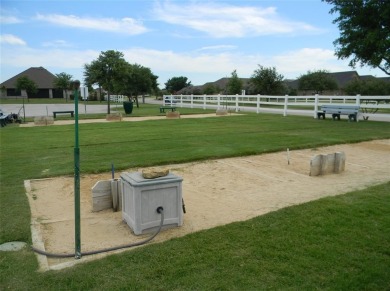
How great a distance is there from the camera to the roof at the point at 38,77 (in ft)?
216

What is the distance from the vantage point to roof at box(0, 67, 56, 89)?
2594 inches

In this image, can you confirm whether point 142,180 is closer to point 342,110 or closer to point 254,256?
point 254,256

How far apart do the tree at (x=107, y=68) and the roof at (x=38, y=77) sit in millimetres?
48354

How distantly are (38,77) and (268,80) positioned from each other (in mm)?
49116

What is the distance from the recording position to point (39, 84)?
67250 mm

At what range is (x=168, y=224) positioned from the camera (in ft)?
14.4

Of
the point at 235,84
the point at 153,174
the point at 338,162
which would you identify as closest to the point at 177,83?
the point at 235,84

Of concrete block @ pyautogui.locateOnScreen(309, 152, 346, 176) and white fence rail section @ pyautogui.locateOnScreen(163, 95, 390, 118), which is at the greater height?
white fence rail section @ pyautogui.locateOnScreen(163, 95, 390, 118)

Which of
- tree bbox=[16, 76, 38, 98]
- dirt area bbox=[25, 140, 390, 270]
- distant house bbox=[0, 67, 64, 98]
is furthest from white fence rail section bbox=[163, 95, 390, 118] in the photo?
distant house bbox=[0, 67, 64, 98]

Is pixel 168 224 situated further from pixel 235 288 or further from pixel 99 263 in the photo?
pixel 235 288

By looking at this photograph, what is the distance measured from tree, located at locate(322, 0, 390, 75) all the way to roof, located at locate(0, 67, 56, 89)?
6093 cm

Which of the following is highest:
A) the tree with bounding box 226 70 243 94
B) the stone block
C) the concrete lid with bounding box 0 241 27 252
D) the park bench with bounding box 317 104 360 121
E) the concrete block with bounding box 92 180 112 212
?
the tree with bounding box 226 70 243 94

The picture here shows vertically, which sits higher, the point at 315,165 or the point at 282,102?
the point at 282,102

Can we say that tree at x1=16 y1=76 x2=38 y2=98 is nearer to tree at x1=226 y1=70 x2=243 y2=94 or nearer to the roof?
the roof
